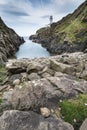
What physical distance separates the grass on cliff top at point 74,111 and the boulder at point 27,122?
3.66ft

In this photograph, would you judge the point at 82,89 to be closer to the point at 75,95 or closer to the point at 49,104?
the point at 75,95

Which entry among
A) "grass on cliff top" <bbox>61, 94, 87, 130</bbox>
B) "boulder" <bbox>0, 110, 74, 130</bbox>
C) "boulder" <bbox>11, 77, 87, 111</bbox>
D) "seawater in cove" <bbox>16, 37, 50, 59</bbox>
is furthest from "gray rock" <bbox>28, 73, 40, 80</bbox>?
"seawater in cove" <bbox>16, 37, 50, 59</bbox>

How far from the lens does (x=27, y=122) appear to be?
1255 cm

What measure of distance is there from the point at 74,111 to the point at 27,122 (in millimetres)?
3037

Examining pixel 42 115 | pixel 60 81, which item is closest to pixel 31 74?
pixel 60 81

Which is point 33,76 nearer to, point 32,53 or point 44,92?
point 44,92

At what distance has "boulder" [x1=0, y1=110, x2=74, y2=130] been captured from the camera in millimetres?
12266

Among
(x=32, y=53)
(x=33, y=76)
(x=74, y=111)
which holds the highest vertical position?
(x=33, y=76)

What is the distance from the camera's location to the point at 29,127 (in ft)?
40.3

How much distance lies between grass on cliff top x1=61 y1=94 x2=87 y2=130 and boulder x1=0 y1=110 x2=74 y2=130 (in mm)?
1117

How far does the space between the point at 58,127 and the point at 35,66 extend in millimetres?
11378

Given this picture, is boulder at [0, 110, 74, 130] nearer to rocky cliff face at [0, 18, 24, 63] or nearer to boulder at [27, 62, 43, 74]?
boulder at [27, 62, 43, 74]

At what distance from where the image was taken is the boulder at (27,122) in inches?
483

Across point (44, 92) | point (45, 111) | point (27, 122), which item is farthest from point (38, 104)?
point (27, 122)
